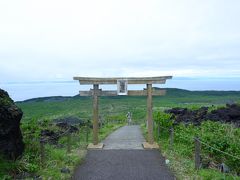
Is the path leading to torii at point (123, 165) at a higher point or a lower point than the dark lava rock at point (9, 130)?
lower

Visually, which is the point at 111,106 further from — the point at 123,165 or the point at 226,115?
the point at 123,165

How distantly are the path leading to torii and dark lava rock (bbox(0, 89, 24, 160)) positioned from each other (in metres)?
1.87

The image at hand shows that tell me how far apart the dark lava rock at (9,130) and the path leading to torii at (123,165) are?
6.13 ft

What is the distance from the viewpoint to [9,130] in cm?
1004

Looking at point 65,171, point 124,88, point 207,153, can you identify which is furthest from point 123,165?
point 124,88

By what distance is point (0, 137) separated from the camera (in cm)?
987

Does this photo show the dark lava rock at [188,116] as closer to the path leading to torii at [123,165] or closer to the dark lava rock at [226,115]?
the dark lava rock at [226,115]

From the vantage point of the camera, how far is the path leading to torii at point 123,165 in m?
10.4

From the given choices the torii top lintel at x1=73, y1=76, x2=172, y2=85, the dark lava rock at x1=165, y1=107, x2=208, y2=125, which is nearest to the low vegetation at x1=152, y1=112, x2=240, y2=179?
the torii top lintel at x1=73, y1=76, x2=172, y2=85

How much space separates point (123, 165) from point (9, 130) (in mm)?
3827

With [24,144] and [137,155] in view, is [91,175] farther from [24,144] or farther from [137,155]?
[137,155]

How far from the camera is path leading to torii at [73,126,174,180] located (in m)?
10.4

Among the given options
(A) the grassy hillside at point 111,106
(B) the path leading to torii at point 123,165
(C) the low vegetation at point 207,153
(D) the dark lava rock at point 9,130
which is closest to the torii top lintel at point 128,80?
(C) the low vegetation at point 207,153

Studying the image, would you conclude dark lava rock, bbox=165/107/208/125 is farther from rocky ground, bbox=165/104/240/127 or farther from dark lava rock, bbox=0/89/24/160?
dark lava rock, bbox=0/89/24/160
